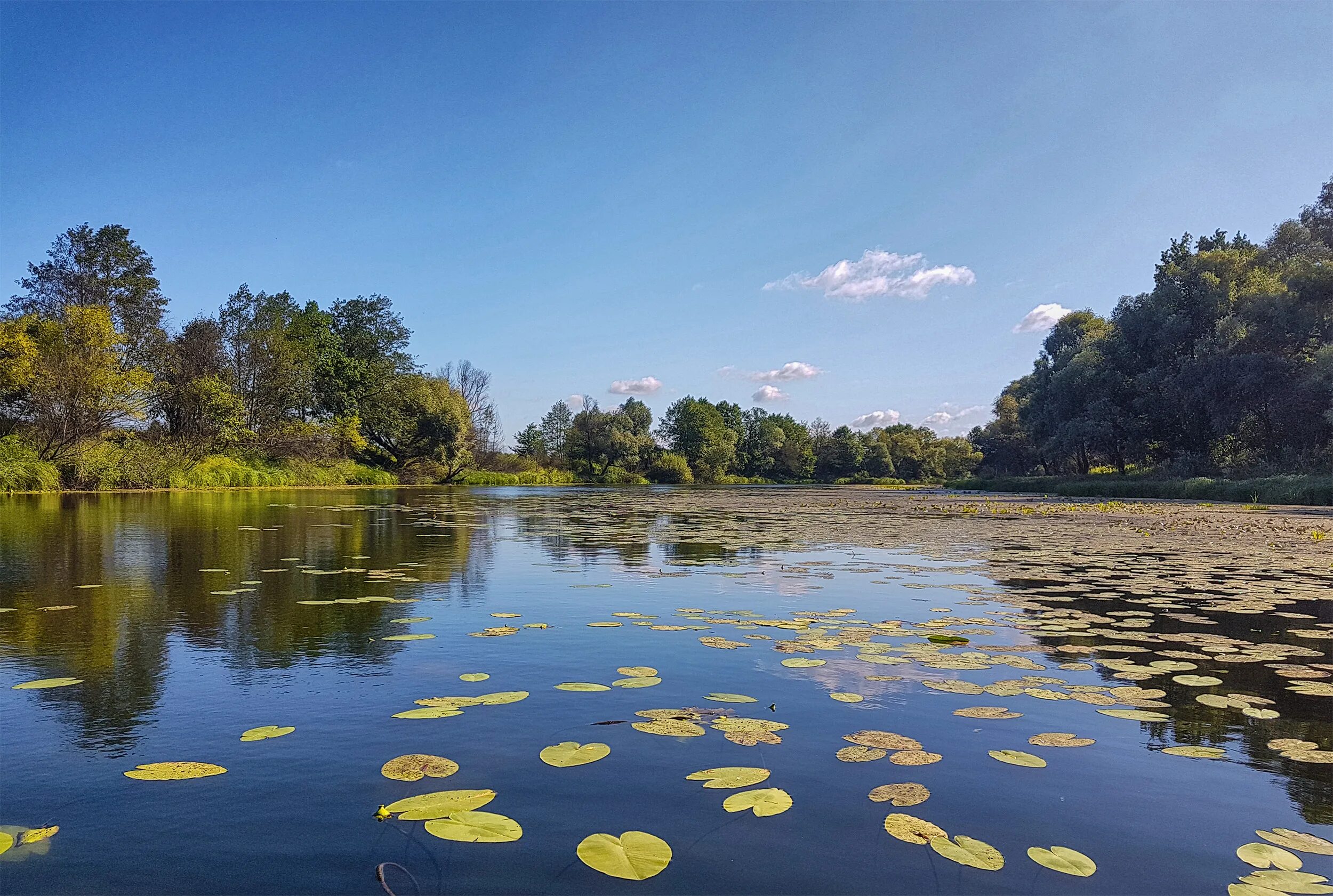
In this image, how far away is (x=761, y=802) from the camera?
2088 mm

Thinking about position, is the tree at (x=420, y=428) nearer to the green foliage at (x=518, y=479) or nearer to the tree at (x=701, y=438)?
the green foliage at (x=518, y=479)

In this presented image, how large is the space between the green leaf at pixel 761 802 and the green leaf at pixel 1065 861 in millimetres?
639

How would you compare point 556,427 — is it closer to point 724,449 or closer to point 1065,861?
point 724,449

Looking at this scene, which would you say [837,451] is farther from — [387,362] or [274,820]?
[274,820]

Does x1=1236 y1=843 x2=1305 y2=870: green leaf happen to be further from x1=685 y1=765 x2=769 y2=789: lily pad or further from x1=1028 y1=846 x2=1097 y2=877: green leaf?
x1=685 y1=765 x2=769 y2=789: lily pad

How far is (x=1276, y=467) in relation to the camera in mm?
25250

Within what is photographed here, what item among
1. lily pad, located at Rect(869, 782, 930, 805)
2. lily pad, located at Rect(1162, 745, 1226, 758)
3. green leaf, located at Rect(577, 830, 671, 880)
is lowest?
lily pad, located at Rect(1162, 745, 1226, 758)

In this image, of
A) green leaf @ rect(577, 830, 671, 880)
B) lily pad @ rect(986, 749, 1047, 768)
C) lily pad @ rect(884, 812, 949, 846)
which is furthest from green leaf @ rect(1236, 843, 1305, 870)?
green leaf @ rect(577, 830, 671, 880)

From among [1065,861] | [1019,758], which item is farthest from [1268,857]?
[1019,758]

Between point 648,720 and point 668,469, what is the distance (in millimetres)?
66318

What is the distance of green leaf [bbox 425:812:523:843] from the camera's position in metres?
1.86

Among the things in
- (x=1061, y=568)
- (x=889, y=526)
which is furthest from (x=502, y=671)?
(x=889, y=526)

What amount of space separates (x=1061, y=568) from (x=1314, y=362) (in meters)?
23.0

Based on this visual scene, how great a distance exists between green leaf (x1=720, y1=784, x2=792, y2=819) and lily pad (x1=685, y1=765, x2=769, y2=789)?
53mm
